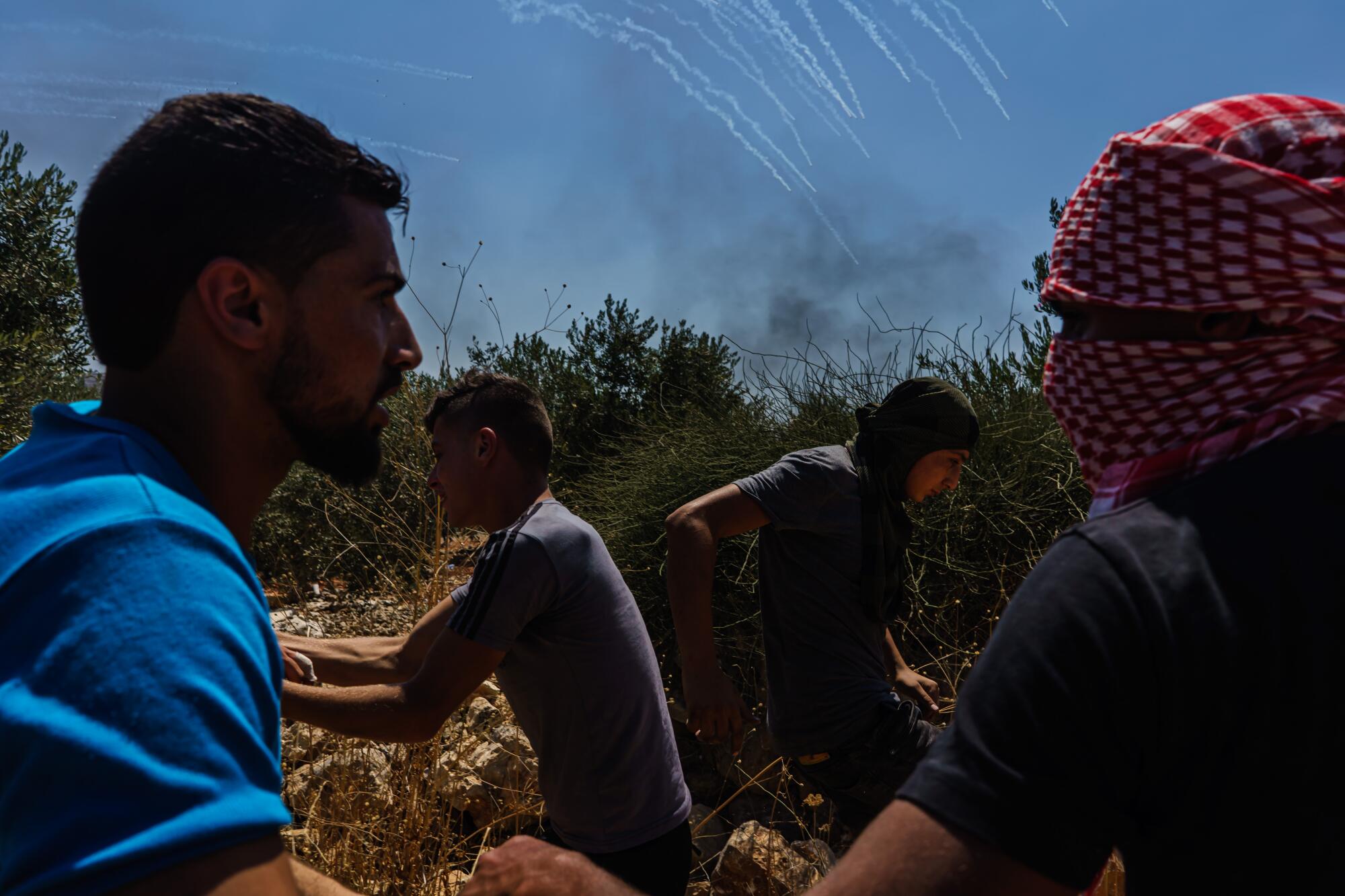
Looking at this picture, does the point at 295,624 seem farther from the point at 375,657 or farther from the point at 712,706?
the point at 712,706

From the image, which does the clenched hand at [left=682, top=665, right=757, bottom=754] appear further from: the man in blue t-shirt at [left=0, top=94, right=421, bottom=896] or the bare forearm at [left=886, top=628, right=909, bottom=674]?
the man in blue t-shirt at [left=0, top=94, right=421, bottom=896]

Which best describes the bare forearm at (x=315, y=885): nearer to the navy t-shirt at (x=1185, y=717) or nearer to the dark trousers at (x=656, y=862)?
the navy t-shirt at (x=1185, y=717)

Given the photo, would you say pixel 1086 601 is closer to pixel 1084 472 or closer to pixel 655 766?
pixel 1084 472

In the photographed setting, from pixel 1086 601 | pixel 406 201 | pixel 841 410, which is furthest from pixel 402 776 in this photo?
pixel 841 410

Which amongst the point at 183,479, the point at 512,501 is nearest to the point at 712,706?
the point at 512,501

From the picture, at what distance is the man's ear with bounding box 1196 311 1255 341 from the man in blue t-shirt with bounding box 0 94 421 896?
1.10 metres

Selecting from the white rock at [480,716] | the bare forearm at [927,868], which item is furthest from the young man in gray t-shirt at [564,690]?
the white rock at [480,716]

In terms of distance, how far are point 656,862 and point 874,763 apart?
961 mm

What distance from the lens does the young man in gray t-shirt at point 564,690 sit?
2.39 metres

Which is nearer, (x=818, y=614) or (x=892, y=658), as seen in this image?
(x=818, y=614)

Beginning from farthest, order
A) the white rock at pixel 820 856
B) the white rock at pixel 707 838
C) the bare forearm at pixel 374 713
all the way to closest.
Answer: the white rock at pixel 707 838, the white rock at pixel 820 856, the bare forearm at pixel 374 713

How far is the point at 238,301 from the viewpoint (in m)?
1.22

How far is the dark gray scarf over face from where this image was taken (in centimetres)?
348

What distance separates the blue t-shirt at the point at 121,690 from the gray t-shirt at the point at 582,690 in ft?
5.16
